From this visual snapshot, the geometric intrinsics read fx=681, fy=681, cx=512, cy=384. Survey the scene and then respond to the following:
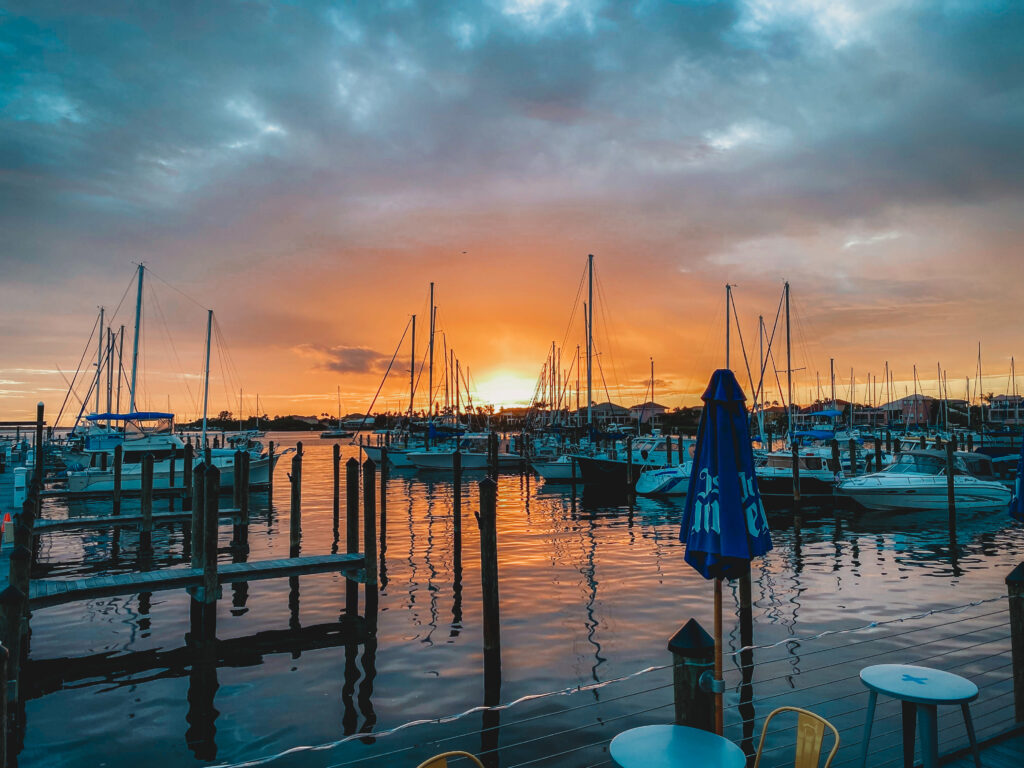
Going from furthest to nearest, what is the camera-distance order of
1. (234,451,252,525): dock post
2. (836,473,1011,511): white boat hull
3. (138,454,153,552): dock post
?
(836,473,1011,511): white boat hull < (234,451,252,525): dock post < (138,454,153,552): dock post

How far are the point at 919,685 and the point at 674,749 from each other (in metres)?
A: 2.27

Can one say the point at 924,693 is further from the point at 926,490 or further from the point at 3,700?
the point at 926,490

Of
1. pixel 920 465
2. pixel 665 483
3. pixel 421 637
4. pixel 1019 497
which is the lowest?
pixel 421 637

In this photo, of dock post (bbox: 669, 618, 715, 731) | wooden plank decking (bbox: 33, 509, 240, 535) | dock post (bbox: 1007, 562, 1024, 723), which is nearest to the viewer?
dock post (bbox: 669, 618, 715, 731)

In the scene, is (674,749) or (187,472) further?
(187,472)

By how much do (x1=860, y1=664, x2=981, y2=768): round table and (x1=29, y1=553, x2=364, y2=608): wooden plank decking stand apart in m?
10.9

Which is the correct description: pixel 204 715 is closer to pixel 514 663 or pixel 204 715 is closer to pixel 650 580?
pixel 514 663

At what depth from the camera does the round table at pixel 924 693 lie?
16.4ft

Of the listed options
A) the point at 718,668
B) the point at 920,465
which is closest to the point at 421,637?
the point at 718,668

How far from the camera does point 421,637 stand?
1318 centimetres

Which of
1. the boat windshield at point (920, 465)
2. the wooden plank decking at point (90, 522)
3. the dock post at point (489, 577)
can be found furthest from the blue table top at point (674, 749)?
the boat windshield at point (920, 465)

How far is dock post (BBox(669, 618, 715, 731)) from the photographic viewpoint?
14.9 ft

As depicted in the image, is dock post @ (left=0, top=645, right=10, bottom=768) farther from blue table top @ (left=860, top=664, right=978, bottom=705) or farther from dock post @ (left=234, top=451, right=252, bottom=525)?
dock post @ (left=234, top=451, right=252, bottom=525)

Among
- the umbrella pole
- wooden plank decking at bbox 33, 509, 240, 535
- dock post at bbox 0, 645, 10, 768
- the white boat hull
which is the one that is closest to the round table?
the umbrella pole
